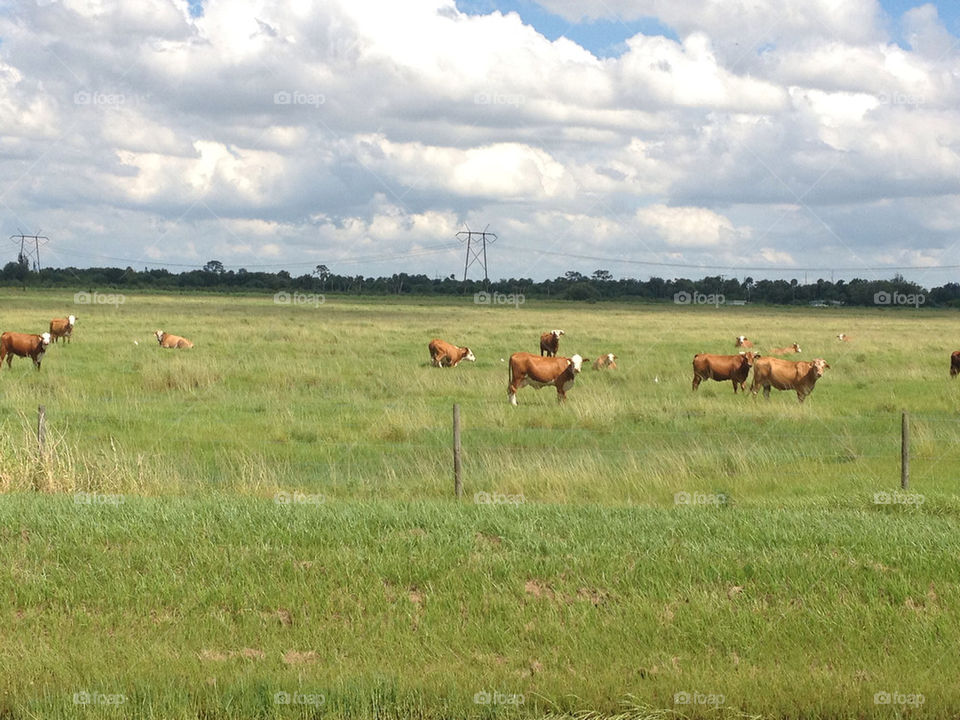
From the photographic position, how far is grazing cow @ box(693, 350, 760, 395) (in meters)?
27.9

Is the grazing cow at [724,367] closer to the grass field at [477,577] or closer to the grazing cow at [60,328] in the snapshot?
the grass field at [477,577]

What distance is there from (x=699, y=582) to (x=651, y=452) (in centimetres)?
737

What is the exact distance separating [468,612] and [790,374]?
1848 centimetres

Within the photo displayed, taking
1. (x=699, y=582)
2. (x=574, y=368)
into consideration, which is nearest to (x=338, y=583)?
(x=699, y=582)

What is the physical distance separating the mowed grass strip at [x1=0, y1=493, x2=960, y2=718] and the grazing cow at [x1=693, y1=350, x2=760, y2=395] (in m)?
16.4

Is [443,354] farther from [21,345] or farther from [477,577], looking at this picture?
[477,577]

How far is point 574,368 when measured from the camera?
2620 cm

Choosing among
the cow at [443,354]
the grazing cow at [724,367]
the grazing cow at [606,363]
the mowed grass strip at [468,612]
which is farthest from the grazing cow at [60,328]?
the mowed grass strip at [468,612]

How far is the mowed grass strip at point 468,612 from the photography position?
7.89 meters

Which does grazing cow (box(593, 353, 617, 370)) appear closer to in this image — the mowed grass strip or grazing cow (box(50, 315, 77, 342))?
the mowed grass strip

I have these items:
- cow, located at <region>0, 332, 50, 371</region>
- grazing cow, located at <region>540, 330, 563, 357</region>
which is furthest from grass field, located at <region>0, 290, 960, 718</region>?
grazing cow, located at <region>540, 330, 563, 357</region>

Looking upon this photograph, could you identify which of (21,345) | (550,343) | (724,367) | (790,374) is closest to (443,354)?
(550,343)

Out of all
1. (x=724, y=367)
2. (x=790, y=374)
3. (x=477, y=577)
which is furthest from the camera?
(x=724, y=367)

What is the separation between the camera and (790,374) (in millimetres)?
25828
